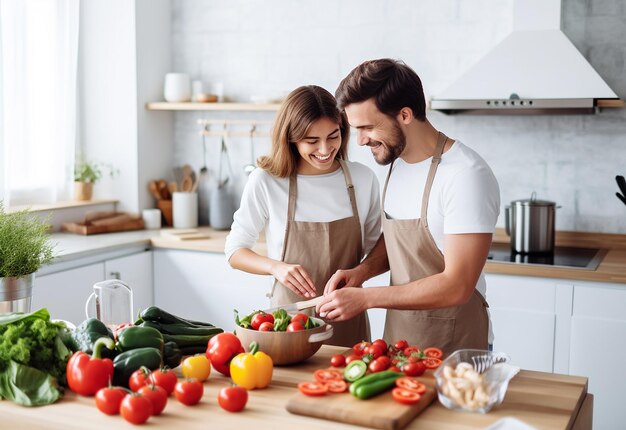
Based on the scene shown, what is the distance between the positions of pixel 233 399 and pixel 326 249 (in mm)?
1072

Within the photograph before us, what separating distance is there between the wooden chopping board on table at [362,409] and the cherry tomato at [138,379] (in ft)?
1.12

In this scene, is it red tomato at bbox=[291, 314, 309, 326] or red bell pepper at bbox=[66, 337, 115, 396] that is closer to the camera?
red bell pepper at bbox=[66, 337, 115, 396]

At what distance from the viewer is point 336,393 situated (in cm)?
181

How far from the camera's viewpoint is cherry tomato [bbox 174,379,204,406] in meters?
1.80

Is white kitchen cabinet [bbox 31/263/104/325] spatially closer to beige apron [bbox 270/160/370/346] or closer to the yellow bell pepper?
beige apron [bbox 270/160/370/346]

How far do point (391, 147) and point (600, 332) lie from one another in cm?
162

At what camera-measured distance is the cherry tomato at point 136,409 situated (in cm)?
167

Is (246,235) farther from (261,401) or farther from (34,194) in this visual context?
(34,194)

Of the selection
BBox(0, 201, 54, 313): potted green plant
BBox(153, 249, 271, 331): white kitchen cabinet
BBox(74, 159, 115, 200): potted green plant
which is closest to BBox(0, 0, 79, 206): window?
BBox(74, 159, 115, 200): potted green plant

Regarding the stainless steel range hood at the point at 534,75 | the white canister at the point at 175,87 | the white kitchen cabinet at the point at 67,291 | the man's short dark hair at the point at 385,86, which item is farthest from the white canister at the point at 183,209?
the man's short dark hair at the point at 385,86

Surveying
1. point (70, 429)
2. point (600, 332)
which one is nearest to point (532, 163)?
point (600, 332)

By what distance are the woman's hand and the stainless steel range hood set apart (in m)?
1.63

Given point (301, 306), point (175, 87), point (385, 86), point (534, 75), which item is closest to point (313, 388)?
point (301, 306)

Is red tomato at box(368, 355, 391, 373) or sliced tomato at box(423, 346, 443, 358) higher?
red tomato at box(368, 355, 391, 373)
